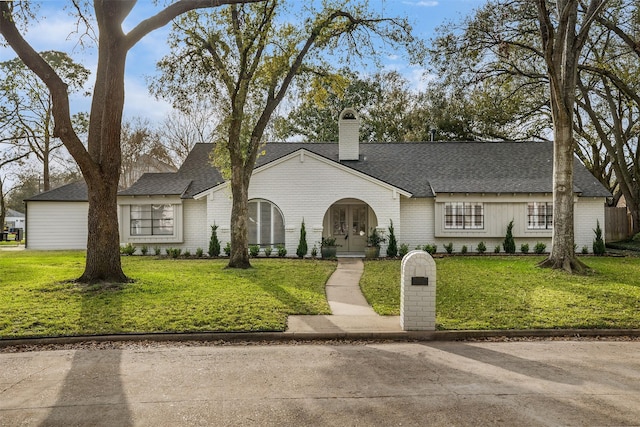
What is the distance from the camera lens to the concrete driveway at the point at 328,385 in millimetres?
4094

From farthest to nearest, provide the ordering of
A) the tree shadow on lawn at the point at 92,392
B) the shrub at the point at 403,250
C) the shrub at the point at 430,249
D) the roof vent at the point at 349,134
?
the roof vent at the point at 349,134 < the shrub at the point at 430,249 < the shrub at the point at 403,250 < the tree shadow on lawn at the point at 92,392

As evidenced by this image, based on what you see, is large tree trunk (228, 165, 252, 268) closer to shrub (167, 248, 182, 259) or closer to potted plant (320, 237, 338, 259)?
potted plant (320, 237, 338, 259)

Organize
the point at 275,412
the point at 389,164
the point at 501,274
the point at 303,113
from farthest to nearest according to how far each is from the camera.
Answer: the point at 303,113, the point at 389,164, the point at 501,274, the point at 275,412

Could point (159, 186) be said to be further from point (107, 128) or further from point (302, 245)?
point (107, 128)

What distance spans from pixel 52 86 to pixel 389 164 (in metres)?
15.3

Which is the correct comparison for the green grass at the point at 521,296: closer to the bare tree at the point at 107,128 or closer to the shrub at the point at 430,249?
the shrub at the point at 430,249

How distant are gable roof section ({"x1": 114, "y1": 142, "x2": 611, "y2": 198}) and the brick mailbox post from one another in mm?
12279

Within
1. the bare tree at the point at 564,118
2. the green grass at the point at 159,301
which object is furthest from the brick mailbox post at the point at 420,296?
the bare tree at the point at 564,118

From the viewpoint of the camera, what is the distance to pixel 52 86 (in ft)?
33.5

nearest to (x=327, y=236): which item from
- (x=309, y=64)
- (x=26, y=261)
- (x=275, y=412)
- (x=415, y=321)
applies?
(x=309, y=64)

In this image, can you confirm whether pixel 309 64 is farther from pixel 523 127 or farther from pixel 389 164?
pixel 523 127

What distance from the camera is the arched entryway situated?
2033cm

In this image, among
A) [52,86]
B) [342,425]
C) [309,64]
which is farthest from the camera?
[309,64]

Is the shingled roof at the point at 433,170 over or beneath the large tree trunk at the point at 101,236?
over
